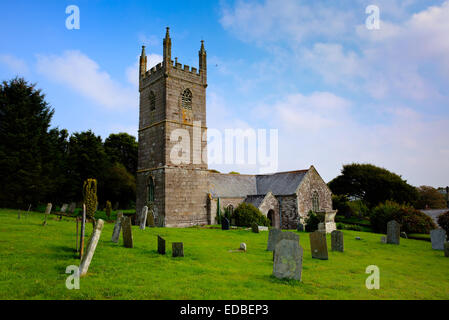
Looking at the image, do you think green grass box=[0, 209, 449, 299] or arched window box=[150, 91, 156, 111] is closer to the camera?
green grass box=[0, 209, 449, 299]

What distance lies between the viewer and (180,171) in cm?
2489

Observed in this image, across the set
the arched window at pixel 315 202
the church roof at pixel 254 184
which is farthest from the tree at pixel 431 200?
the church roof at pixel 254 184

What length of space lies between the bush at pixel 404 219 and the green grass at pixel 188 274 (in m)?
13.5

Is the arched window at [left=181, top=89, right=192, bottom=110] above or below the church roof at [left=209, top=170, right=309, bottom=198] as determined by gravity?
above

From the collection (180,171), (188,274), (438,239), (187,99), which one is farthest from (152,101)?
(438,239)

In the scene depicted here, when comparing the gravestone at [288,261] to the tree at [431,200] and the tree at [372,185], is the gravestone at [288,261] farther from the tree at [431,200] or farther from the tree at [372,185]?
the tree at [431,200]

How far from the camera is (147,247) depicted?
460 inches

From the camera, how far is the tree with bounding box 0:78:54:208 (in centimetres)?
2488

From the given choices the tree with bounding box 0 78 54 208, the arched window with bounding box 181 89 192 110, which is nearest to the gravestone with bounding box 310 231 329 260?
the arched window with bounding box 181 89 192 110

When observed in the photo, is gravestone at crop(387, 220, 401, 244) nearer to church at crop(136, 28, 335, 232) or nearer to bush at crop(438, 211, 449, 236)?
bush at crop(438, 211, 449, 236)

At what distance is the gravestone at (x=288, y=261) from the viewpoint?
7.74m

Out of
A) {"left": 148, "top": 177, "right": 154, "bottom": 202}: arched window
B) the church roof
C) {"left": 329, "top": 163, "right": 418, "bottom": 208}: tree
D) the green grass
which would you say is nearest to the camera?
the green grass

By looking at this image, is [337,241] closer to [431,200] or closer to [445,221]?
[445,221]

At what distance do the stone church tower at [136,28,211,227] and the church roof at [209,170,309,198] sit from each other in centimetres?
342
